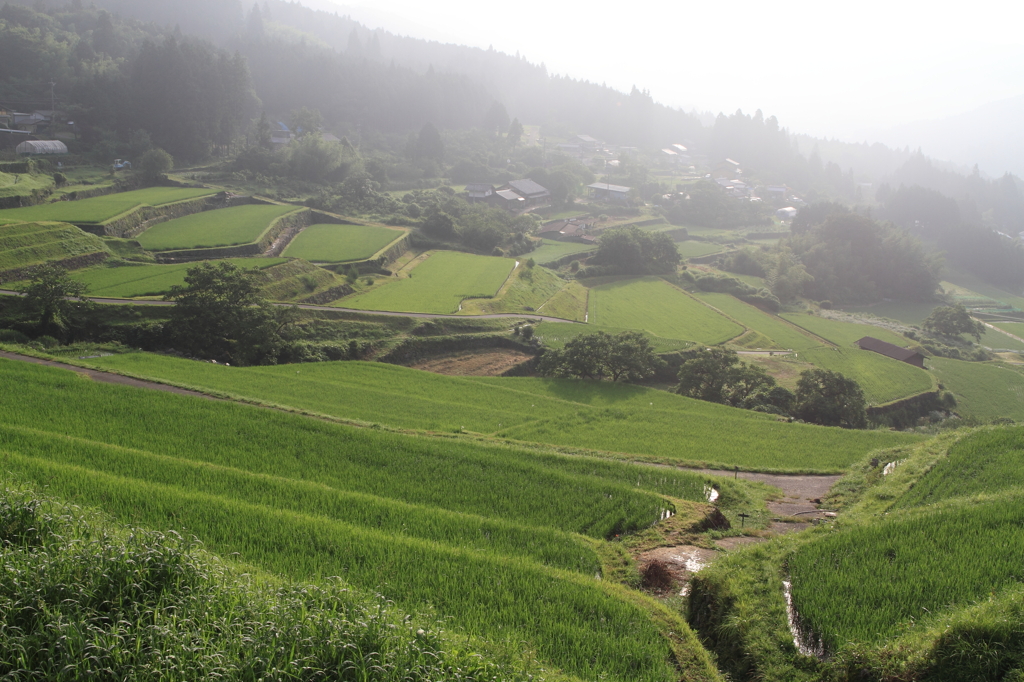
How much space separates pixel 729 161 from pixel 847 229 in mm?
98731

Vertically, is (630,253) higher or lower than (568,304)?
higher

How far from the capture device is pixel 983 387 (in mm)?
41375

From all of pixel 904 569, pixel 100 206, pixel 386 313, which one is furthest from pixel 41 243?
pixel 904 569

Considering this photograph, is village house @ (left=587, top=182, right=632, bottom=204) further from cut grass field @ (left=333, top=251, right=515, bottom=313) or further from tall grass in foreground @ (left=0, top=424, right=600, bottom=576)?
tall grass in foreground @ (left=0, top=424, right=600, bottom=576)

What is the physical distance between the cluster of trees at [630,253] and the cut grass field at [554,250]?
4.67 m

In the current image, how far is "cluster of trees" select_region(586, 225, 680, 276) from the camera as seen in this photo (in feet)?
211

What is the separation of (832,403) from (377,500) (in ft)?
86.6

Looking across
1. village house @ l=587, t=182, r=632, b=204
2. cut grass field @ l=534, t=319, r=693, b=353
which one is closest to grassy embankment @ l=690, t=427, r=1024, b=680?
cut grass field @ l=534, t=319, r=693, b=353

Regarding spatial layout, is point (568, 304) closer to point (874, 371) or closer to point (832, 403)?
point (874, 371)

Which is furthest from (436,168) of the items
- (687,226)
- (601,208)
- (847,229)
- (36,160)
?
(847,229)

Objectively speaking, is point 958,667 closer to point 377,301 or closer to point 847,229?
point 377,301

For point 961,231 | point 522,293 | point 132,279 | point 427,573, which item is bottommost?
point 132,279

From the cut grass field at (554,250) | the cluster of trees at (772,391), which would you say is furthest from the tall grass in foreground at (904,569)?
the cut grass field at (554,250)

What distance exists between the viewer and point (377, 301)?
39.6m
